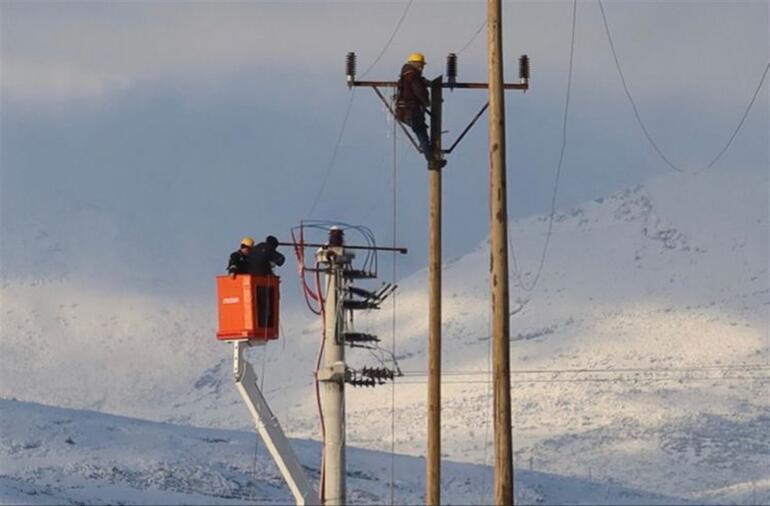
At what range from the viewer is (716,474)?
13812 cm

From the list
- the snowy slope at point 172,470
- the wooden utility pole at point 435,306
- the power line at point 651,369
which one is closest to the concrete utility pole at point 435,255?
the wooden utility pole at point 435,306

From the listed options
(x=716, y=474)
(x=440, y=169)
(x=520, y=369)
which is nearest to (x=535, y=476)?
(x=716, y=474)

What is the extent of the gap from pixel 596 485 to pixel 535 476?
2789mm

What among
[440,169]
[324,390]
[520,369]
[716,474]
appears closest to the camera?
[324,390]

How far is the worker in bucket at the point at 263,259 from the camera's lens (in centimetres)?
3353

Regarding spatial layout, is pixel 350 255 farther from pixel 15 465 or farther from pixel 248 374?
pixel 15 465

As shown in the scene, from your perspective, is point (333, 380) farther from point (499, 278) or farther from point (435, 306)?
point (435, 306)

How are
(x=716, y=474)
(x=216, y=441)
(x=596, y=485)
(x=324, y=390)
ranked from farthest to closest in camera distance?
(x=716, y=474) → (x=596, y=485) → (x=216, y=441) → (x=324, y=390)

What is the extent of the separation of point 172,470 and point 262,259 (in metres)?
42.9

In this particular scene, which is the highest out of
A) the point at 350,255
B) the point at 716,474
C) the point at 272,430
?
the point at 350,255

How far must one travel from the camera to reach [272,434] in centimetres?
3422

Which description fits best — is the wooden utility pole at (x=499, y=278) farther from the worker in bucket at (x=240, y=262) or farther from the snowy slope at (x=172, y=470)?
the snowy slope at (x=172, y=470)

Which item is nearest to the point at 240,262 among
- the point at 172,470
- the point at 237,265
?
the point at 237,265

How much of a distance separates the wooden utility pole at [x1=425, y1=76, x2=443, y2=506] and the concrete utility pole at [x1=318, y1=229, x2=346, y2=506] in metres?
3.20
